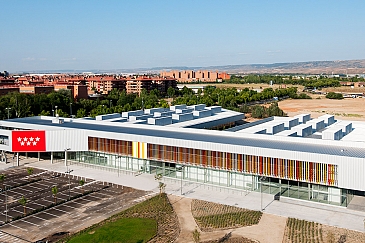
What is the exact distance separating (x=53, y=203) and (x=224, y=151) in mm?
15399

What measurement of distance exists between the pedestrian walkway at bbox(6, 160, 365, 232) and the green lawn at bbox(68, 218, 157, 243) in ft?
22.9

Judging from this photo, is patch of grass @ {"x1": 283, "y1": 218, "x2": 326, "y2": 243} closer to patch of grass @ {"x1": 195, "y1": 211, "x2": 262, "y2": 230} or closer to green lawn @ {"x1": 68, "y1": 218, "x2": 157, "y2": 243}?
patch of grass @ {"x1": 195, "y1": 211, "x2": 262, "y2": 230}

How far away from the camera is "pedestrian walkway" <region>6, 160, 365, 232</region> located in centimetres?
2859

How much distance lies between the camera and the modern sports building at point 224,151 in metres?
31.5

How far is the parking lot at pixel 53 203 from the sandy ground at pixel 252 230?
589 centimetres

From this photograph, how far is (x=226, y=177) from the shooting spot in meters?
36.5

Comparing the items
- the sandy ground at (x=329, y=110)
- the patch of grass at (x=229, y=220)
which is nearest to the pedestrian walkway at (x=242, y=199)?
the patch of grass at (x=229, y=220)

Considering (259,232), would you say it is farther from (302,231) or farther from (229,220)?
(302,231)

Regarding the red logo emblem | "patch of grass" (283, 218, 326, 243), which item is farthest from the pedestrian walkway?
the red logo emblem

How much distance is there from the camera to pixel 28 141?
1791 inches

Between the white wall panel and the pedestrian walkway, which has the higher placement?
the white wall panel

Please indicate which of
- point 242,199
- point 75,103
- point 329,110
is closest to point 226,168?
point 242,199

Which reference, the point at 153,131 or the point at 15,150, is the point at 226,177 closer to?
the point at 153,131

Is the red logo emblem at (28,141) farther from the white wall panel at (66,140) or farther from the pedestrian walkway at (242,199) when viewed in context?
the pedestrian walkway at (242,199)
